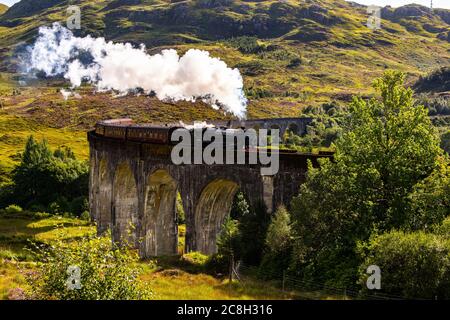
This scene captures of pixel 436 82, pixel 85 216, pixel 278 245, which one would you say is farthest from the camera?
pixel 436 82

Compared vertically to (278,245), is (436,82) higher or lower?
higher

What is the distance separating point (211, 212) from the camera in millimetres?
32094

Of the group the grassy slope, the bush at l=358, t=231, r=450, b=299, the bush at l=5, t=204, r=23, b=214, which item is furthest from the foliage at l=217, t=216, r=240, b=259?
the bush at l=5, t=204, r=23, b=214

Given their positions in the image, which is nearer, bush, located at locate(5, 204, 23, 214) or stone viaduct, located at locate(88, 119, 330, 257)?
stone viaduct, located at locate(88, 119, 330, 257)

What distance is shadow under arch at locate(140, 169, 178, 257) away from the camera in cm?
3738

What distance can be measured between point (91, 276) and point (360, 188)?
1134 cm

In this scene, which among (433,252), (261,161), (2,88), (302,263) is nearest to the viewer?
(433,252)

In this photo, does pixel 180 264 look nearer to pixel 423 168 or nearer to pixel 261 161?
pixel 261 161

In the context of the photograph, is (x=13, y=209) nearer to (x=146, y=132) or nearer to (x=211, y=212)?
(x=146, y=132)

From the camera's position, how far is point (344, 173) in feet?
68.7

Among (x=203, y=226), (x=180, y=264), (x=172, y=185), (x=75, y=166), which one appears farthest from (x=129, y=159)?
(x=75, y=166)

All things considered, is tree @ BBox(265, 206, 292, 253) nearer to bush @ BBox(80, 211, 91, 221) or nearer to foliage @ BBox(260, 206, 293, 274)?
foliage @ BBox(260, 206, 293, 274)

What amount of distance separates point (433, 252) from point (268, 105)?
118m

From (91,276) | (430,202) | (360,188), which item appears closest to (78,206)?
(360,188)
